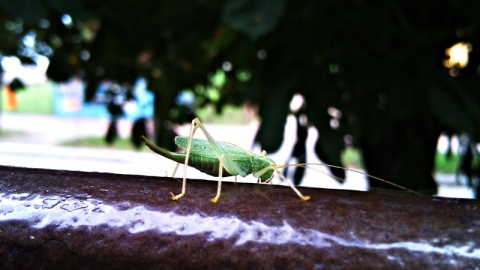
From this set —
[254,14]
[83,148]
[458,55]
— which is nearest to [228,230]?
[254,14]

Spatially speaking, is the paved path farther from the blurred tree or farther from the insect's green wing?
the blurred tree

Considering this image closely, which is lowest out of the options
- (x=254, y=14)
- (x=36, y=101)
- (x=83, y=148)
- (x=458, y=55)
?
(x=83, y=148)

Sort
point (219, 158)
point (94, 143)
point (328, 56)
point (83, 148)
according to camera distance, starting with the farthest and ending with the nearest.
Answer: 1. point (94, 143)
2. point (83, 148)
3. point (328, 56)
4. point (219, 158)

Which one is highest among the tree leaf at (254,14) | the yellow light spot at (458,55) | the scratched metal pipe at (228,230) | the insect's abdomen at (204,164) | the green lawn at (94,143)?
the yellow light spot at (458,55)

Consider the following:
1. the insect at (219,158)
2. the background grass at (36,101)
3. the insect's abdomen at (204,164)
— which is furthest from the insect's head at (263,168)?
the background grass at (36,101)

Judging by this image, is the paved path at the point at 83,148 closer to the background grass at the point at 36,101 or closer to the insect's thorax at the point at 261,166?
the insect's thorax at the point at 261,166

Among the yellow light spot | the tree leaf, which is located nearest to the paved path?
the tree leaf

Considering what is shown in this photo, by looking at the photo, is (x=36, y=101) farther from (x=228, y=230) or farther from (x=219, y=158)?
(x=228, y=230)
